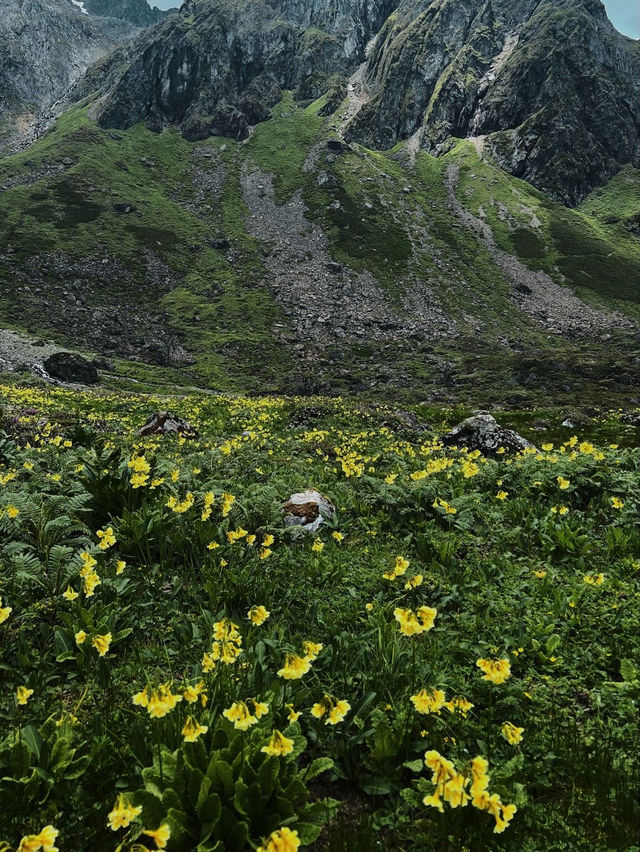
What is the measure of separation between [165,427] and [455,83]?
188666 mm

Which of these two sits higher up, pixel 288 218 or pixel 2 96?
pixel 2 96

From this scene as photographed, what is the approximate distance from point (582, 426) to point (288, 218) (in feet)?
330

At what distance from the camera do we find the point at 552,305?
9162cm

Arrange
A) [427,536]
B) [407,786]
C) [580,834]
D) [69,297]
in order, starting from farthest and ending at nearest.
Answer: [69,297] → [427,536] → [407,786] → [580,834]

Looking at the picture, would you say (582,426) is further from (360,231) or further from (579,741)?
(360,231)

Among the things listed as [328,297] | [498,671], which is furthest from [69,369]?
[328,297]

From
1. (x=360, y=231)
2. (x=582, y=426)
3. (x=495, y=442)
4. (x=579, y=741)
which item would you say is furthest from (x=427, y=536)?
(x=360, y=231)

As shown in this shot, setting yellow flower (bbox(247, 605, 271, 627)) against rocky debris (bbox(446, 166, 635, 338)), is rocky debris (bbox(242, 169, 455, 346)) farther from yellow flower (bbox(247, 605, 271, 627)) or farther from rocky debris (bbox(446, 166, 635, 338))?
yellow flower (bbox(247, 605, 271, 627))

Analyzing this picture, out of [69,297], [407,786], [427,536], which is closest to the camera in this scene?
[407,786]

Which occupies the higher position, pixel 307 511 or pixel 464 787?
pixel 464 787

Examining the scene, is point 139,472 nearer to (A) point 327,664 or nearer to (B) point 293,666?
(A) point 327,664

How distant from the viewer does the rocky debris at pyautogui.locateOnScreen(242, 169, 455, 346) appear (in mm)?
76875

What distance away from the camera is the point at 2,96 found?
633 ft

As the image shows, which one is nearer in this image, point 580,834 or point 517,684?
point 580,834
